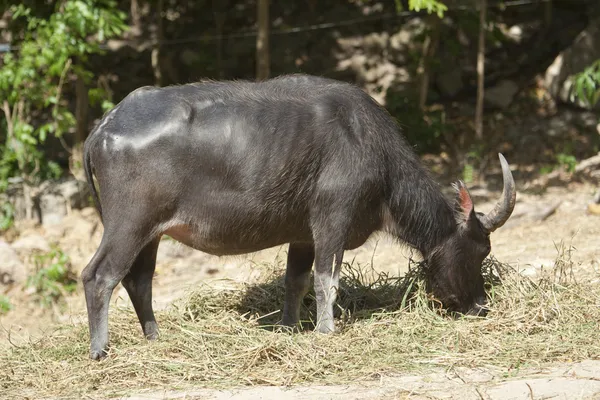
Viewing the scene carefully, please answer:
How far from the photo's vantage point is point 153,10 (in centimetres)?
1603

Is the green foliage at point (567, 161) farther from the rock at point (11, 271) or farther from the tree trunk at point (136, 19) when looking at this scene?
the tree trunk at point (136, 19)

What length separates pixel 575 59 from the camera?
44.3 ft

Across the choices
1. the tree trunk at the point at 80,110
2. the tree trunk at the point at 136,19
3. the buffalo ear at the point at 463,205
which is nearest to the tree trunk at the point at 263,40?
the tree trunk at the point at 80,110

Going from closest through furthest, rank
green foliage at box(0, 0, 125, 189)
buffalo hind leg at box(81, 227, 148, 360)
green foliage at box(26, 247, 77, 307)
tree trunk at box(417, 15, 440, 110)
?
buffalo hind leg at box(81, 227, 148, 360) → green foliage at box(26, 247, 77, 307) → green foliage at box(0, 0, 125, 189) → tree trunk at box(417, 15, 440, 110)

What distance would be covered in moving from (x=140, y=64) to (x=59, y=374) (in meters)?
9.87

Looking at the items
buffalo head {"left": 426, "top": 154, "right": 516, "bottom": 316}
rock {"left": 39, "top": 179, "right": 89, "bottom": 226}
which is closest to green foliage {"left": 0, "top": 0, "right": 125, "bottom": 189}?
rock {"left": 39, "top": 179, "right": 89, "bottom": 226}

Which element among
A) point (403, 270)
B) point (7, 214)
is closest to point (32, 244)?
point (7, 214)

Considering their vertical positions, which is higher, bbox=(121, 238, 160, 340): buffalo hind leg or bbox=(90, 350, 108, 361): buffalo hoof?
bbox=(121, 238, 160, 340): buffalo hind leg

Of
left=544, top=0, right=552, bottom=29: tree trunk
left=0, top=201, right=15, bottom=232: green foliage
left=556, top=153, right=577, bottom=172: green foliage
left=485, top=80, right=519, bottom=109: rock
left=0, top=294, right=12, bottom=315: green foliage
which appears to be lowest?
left=0, top=294, right=12, bottom=315: green foliage

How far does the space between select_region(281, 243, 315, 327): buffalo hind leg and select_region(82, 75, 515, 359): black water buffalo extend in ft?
0.41

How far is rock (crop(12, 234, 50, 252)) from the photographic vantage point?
1056 centimetres

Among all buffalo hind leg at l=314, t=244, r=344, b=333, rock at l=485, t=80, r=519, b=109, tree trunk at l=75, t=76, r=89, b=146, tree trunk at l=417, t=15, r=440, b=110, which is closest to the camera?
buffalo hind leg at l=314, t=244, r=344, b=333

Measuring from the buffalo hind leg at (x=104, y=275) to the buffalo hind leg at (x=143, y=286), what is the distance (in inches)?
17.4

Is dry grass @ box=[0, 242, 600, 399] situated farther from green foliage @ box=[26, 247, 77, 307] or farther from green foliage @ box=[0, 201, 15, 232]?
green foliage @ box=[0, 201, 15, 232]
